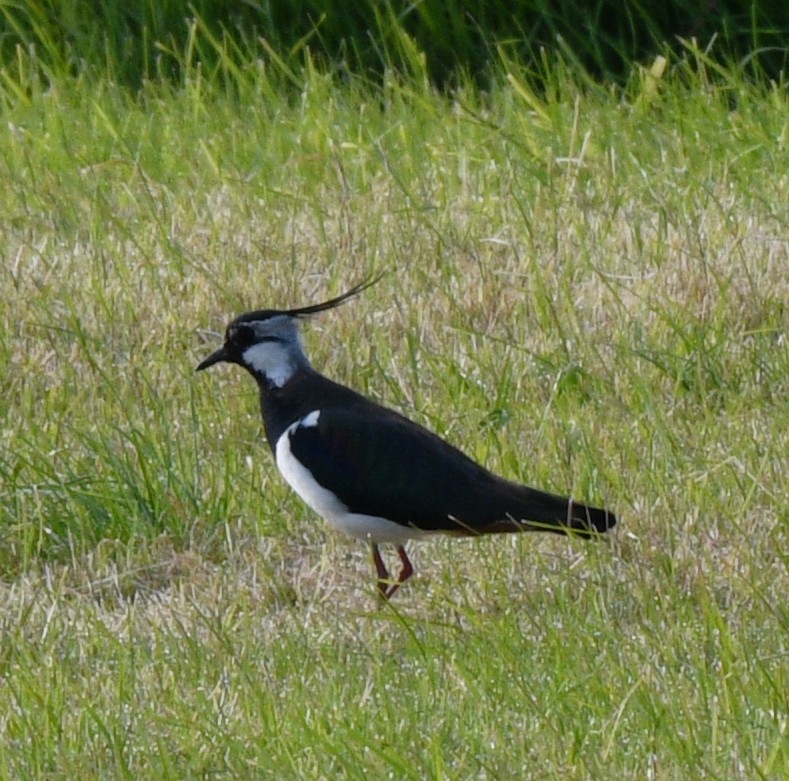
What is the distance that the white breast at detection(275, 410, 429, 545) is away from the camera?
4.65m

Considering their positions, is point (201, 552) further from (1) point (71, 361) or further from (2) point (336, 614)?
(1) point (71, 361)

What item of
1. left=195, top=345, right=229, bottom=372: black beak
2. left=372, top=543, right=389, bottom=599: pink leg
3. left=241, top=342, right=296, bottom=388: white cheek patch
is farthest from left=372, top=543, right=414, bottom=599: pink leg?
left=195, top=345, right=229, bottom=372: black beak

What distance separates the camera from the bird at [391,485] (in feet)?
14.8

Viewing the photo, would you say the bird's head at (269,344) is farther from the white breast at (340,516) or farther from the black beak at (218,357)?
the white breast at (340,516)

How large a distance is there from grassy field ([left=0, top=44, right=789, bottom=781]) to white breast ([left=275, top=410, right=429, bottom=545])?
0.15m

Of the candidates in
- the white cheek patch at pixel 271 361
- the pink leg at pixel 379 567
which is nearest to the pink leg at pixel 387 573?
the pink leg at pixel 379 567

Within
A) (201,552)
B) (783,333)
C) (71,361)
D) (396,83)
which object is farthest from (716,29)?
(201,552)

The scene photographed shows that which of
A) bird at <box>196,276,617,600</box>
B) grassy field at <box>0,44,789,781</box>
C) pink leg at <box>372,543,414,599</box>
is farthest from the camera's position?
pink leg at <box>372,543,414,599</box>

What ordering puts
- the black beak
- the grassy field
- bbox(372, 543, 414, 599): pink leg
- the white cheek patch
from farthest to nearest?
the black beak, the white cheek patch, bbox(372, 543, 414, 599): pink leg, the grassy field

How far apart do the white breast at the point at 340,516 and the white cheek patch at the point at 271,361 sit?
38 centimetres

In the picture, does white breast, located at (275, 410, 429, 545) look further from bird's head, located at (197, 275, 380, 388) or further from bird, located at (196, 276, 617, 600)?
bird's head, located at (197, 275, 380, 388)

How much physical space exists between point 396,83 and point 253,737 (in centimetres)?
491

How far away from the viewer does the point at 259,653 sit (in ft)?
13.9

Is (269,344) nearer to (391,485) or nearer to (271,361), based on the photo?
(271,361)
